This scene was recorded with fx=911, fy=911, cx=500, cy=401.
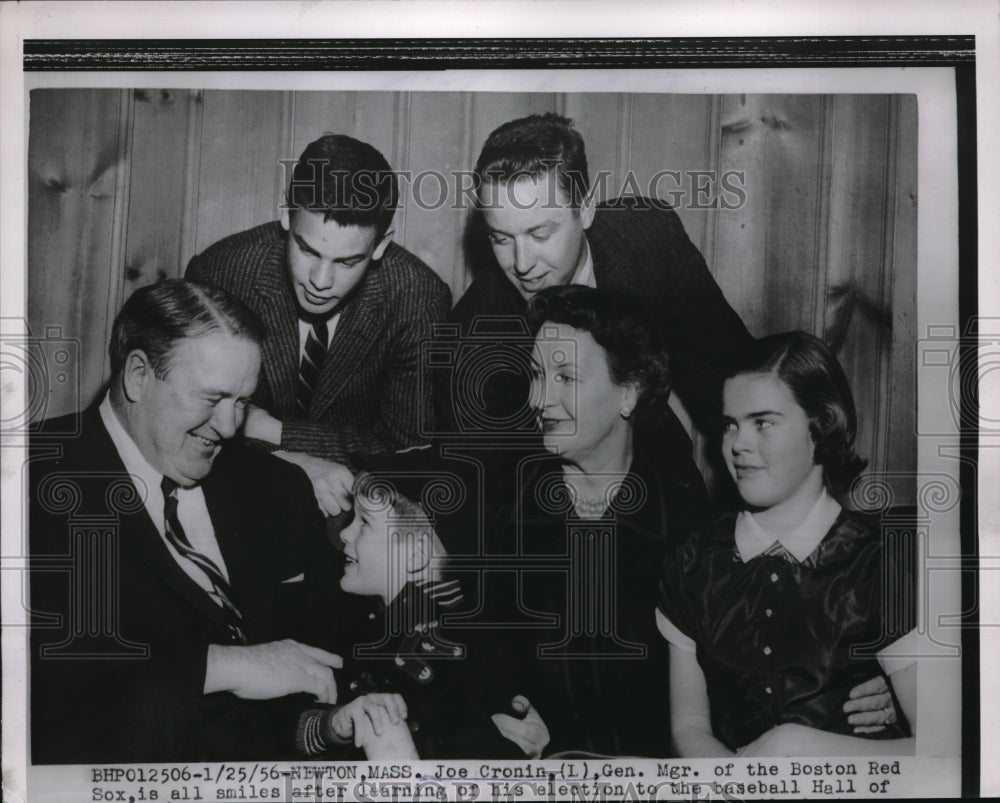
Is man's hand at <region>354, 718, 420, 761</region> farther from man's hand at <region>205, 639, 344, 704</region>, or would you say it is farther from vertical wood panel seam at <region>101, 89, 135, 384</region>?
vertical wood panel seam at <region>101, 89, 135, 384</region>

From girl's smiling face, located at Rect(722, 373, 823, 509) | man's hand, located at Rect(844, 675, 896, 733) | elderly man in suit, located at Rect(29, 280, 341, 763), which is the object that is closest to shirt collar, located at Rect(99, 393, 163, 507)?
elderly man in suit, located at Rect(29, 280, 341, 763)

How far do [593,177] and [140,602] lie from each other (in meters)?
1.35

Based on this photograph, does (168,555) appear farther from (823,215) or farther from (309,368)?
(823,215)

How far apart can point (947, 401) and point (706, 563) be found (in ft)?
2.11

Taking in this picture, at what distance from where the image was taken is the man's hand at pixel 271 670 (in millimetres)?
1948

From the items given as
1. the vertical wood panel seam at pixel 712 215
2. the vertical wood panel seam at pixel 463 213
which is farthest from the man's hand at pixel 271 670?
the vertical wood panel seam at pixel 712 215

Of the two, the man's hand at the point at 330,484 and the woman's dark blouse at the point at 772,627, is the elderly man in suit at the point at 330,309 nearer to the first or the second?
the man's hand at the point at 330,484

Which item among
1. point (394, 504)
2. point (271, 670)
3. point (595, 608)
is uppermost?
point (394, 504)

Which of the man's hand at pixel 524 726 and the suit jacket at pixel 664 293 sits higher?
the suit jacket at pixel 664 293

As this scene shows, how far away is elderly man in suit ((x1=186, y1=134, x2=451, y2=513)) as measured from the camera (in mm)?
1975

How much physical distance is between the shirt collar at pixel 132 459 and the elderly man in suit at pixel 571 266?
2.25ft

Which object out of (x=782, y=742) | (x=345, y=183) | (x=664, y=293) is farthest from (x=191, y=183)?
(x=782, y=742)

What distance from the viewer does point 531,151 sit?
1.99 metres

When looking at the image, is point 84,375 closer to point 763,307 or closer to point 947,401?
point 763,307
